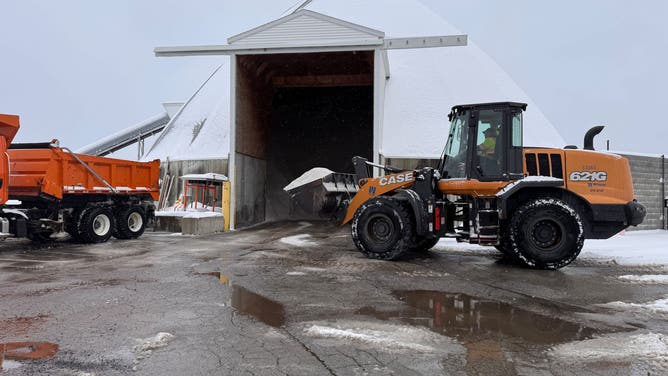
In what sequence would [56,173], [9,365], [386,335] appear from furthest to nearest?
[56,173], [386,335], [9,365]

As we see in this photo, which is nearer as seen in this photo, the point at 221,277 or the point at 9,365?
the point at 9,365

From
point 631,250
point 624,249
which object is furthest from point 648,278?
point 624,249

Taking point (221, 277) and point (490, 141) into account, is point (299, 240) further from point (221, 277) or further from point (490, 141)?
point (490, 141)

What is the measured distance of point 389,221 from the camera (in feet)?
30.5

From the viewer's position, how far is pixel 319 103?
26266 millimetres

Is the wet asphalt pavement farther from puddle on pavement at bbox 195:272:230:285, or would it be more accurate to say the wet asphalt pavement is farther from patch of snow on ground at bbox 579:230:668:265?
patch of snow on ground at bbox 579:230:668:265

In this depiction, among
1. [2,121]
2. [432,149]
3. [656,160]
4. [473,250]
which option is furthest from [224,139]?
[656,160]

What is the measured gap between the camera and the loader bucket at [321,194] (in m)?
10.8

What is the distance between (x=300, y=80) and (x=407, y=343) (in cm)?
2097

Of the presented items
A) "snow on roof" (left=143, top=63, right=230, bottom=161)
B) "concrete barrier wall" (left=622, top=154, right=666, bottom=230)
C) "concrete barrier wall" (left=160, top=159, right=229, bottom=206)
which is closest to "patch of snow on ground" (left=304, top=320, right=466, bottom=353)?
"concrete barrier wall" (left=622, top=154, right=666, bottom=230)

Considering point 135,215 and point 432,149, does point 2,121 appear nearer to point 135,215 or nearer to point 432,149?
point 135,215

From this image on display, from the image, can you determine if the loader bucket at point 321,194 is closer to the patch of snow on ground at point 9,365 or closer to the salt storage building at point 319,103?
the salt storage building at point 319,103

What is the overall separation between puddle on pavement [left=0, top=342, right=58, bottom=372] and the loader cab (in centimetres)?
709

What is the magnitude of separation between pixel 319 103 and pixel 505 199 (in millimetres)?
18869
